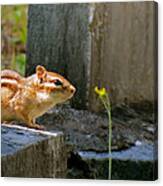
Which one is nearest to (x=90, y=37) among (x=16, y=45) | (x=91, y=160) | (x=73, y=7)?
(x=73, y=7)

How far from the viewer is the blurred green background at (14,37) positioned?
6.25 feet

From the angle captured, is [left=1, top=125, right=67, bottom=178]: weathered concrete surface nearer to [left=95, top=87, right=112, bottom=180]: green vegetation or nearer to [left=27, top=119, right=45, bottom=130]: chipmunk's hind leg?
[left=27, top=119, right=45, bottom=130]: chipmunk's hind leg

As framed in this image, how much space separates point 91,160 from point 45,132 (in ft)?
0.55


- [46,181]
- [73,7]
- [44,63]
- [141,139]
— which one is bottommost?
[46,181]

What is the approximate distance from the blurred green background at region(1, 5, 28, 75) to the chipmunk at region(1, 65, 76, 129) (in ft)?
0.10

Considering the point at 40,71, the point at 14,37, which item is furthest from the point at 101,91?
the point at 14,37

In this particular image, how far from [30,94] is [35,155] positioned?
190 millimetres

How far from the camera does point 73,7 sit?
1877 mm

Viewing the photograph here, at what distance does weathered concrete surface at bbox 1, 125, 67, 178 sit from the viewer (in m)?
1.88

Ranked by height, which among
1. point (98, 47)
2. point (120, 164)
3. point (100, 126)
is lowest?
point (120, 164)

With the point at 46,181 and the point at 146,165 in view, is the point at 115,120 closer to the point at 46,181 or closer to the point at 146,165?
the point at 146,165

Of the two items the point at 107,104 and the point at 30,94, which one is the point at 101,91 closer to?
the point at 107,104

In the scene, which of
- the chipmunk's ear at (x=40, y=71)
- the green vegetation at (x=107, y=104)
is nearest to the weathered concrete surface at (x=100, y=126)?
the green vegetation at (x=107, y=104)

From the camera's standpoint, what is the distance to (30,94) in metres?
1.92
